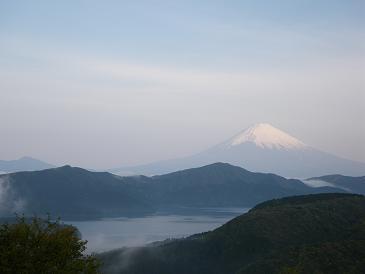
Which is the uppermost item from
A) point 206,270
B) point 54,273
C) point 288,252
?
point 54,273

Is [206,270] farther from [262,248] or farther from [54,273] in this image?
[54,273]

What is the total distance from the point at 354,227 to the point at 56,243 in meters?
173

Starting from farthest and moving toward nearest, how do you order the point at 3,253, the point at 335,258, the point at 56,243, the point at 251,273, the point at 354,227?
the point at 354,227 → the point at 251,273 → the point at 335,258 → the point at 56,243 → the point at 3,253

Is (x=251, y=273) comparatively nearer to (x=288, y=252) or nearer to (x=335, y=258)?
(x=288, y=252)

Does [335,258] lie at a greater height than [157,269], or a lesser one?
greater

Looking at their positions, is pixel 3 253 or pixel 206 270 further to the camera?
pixel 206 270

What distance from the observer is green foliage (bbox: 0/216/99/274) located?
43.7 m

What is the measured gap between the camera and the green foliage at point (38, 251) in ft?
143

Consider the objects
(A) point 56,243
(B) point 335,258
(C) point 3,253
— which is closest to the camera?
(C) point 3,253

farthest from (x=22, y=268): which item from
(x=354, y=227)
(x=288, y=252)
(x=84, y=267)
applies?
(x=354, y=227)

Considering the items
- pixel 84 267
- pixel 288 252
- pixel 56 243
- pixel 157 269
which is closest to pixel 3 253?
pixel 56 243

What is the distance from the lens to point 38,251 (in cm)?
4541

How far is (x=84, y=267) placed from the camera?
46656mm

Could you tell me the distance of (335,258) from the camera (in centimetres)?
14212
